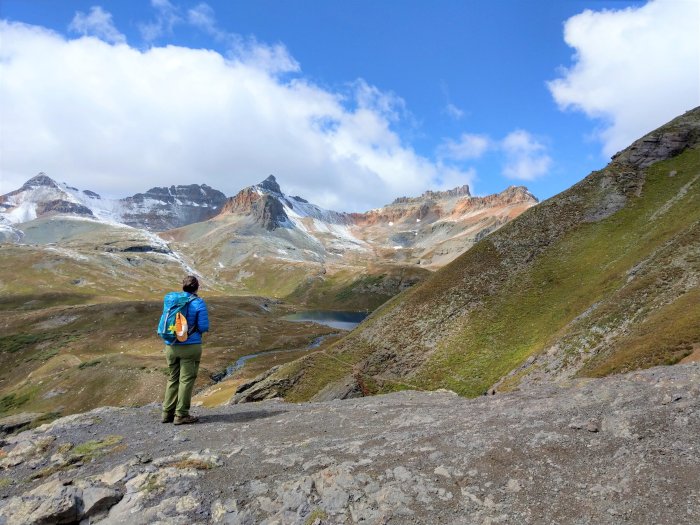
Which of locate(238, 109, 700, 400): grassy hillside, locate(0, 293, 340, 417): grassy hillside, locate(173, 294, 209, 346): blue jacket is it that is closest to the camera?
locate(173, 294, 209, 346): blue jacket

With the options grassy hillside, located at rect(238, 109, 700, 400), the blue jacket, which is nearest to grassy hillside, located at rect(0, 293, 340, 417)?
grassy hillside, located at rect(238, 109, 700, 400)

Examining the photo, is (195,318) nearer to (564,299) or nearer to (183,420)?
(183,420)

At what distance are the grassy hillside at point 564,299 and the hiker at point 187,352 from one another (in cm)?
2248

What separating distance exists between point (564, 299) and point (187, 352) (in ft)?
156

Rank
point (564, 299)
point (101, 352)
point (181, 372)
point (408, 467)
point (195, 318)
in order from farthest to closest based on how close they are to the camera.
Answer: point (101, 352)
point (564, 299)
point (181, 372)
point (195, 318)
point (408, 467)

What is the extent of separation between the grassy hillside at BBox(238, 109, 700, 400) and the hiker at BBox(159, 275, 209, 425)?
22.5 metres

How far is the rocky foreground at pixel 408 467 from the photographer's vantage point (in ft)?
31.6

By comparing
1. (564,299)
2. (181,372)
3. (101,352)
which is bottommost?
(181,372)

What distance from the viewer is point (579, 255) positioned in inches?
2379

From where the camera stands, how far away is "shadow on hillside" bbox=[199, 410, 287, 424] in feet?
59.9

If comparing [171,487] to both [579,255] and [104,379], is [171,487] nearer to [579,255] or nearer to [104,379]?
[579,255]

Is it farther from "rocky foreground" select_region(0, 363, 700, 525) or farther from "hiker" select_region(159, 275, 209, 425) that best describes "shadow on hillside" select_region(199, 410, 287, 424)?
"rocky foreground" select_region(0, 363, 700, 525)

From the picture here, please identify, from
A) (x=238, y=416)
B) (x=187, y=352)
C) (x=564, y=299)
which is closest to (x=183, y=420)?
(x=238, y=416)

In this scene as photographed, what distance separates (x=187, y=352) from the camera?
671 inches
